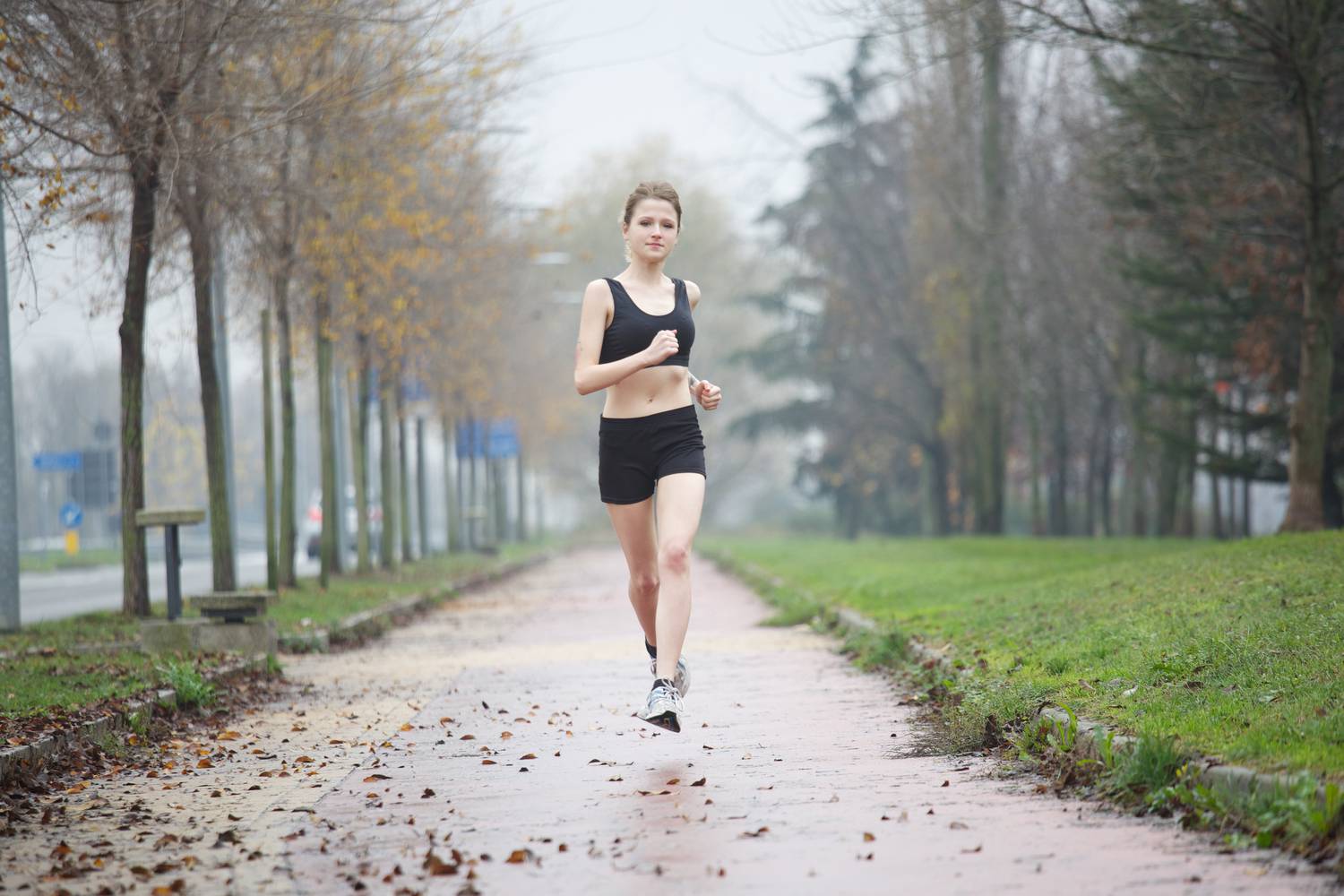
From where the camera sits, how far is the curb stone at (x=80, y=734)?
7227 millimetres

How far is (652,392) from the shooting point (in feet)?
25.7

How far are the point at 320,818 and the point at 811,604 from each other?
1206cm

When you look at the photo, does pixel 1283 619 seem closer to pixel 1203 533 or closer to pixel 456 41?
pixel 456 41

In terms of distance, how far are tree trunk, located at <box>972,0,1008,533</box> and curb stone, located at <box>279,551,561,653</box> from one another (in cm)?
1141

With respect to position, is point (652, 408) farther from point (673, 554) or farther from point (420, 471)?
point (420, 471)

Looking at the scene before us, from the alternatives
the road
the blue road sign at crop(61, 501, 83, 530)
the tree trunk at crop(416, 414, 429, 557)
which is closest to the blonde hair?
the road

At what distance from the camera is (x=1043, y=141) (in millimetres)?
31297

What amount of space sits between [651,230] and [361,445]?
19422 mm

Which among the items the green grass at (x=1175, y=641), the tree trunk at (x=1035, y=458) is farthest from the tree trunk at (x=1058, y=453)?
the green grass at (x=1175, y=641)

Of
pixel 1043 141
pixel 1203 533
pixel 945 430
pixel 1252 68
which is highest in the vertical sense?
pixel 1043 141

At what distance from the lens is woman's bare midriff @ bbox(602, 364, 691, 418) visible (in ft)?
25.6

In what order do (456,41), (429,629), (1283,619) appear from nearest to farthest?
1. (1283,619)
2. (456,41)
3. (429,629)

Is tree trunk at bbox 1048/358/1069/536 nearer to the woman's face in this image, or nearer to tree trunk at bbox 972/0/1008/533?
tree trunk at bbox 972/0/1008/533

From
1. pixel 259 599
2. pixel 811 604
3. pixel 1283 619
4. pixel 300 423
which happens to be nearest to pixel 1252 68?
pixel 811 604
